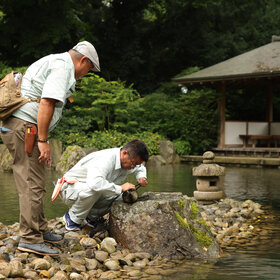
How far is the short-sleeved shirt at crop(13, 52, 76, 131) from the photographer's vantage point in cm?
377

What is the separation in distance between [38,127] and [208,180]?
15.2 ft

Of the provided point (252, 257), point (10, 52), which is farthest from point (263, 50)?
point (252, 257)

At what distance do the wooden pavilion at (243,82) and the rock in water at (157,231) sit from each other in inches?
515

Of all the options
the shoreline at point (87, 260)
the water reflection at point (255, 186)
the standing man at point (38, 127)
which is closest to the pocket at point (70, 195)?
the shoreline at point (87, 260)

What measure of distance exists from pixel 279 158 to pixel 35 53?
37.9 feet

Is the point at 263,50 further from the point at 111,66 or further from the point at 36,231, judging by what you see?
the point at 36,231

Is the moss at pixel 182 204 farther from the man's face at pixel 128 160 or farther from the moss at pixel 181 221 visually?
the man's face at pixel 128 160

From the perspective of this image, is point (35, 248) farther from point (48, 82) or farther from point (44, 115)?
point (48, 82)

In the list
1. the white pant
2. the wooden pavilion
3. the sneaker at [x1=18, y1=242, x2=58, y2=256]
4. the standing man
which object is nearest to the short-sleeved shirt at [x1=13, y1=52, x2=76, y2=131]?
the standing man

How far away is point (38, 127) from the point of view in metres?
3.76

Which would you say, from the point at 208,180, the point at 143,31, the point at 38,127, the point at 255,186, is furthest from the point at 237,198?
the point at 143,31

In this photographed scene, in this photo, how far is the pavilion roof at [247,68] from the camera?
658 inches

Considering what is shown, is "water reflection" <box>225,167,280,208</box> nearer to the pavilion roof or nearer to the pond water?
the pond water

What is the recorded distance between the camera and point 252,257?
4707mm
